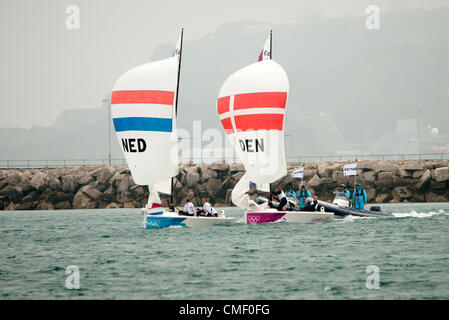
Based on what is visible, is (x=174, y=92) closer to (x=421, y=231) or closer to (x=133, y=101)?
(x=133, y=101)

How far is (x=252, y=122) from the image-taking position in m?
35.5

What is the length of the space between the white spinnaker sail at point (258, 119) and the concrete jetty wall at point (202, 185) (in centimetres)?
2556

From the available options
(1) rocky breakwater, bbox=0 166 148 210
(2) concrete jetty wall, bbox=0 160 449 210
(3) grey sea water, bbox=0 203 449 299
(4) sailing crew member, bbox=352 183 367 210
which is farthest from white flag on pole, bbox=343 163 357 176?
(1) rocky breakwater, bbox=0 166 148 210

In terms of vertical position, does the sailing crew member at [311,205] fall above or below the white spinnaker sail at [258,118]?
below

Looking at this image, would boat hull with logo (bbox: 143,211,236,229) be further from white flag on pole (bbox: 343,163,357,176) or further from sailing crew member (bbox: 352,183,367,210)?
sailing crew member (bbox: 352,183,367,210)

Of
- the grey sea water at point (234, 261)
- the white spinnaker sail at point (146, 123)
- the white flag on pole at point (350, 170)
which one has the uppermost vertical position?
the white spinnaker sail at point (146, 123)

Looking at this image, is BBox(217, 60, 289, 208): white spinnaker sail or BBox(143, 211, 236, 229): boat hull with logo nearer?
BBox(143, 211, 236, 229): boat hull with logo

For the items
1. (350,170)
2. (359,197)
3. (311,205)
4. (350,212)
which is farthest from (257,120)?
(359,197)

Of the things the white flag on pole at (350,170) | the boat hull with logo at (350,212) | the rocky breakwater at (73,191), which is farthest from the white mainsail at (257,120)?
the rocky breakwater at (73,191)

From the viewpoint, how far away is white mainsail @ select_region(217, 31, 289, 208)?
35.6 metres

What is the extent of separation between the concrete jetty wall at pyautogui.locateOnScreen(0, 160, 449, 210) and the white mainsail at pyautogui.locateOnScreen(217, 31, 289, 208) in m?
25.6

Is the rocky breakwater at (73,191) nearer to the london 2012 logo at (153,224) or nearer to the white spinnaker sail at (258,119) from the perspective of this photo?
the white spinnaker sail at (258,119)

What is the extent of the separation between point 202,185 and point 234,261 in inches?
1559

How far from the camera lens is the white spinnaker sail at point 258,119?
3556cm
